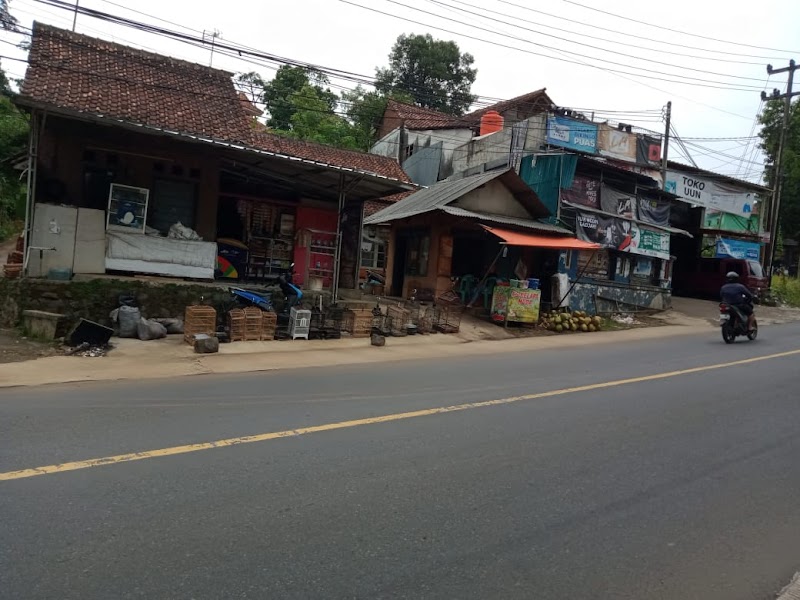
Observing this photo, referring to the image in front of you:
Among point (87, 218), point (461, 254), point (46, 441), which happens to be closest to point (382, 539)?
point (46, 441)

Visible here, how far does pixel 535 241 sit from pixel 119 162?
36.2 ft

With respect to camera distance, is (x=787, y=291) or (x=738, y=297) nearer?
(x=738, y=297)

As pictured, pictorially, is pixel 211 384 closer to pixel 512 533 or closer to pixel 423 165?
pixel 512 533

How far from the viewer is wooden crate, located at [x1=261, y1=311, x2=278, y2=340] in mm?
12008

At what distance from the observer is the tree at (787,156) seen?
106 feet

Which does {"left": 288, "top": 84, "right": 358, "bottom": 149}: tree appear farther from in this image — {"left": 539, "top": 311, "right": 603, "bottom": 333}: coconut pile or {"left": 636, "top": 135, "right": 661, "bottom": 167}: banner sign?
{"left": 539, "top": 311, "right": 603, "bottom": 333}: coconut pile

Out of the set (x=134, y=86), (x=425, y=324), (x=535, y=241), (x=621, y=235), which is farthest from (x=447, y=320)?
(x=134, y=86)

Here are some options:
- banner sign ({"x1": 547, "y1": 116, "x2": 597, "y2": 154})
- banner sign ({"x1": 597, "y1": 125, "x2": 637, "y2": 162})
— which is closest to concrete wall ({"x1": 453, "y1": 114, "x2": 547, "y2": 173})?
banner sign ({"x1": 547, "y1": 116, "x2": 597, "y2": 154})

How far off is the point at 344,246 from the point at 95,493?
15.2 metres

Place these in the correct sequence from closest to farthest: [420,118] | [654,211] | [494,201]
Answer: [494,201]
[654,211]
[420,118]

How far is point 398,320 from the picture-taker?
14.3 metres

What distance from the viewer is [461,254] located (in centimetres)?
1914

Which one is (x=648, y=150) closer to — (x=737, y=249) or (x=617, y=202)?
(x=737, y=249)

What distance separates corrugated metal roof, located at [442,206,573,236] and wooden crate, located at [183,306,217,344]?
7.33 meters
